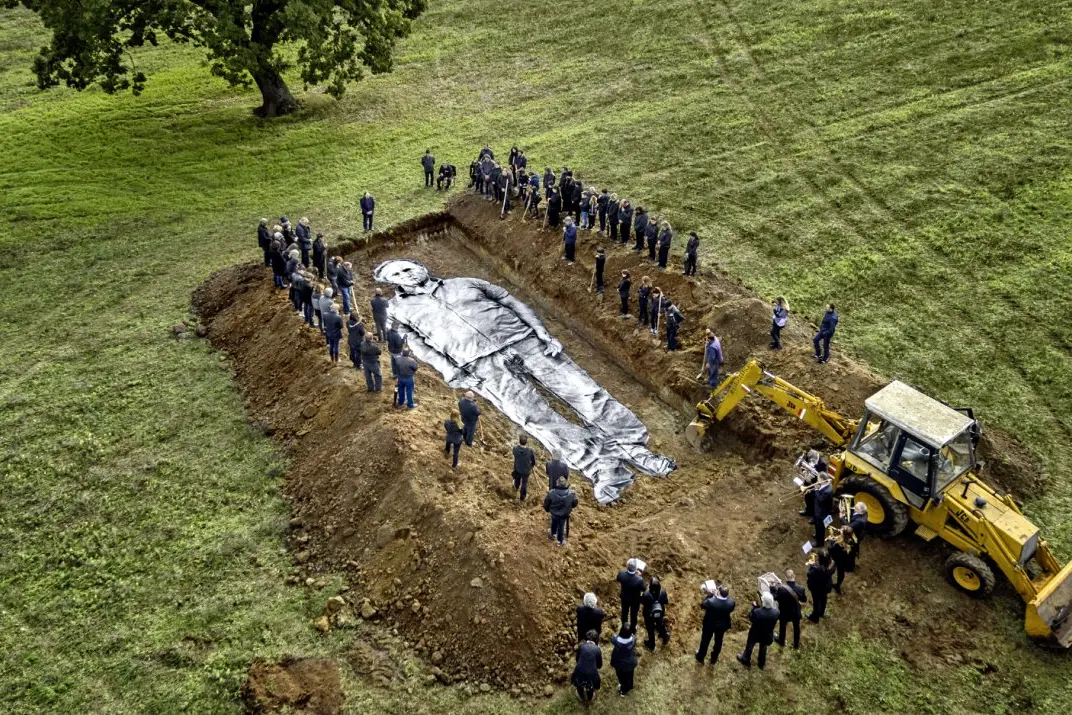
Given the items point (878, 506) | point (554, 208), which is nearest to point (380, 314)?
point (554, 208)

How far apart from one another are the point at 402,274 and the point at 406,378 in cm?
780

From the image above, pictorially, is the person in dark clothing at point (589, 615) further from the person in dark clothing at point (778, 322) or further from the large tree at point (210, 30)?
the large tree at point (210, 30)

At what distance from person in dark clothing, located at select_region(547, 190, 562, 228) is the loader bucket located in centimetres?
1520

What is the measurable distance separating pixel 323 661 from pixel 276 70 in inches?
996

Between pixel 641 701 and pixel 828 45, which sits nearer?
pixel 641 701

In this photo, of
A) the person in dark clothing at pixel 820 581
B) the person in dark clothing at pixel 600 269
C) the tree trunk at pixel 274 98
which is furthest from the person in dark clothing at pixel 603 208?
the tree trunk at pixel 274 98

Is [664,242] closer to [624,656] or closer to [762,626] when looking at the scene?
[762,626]

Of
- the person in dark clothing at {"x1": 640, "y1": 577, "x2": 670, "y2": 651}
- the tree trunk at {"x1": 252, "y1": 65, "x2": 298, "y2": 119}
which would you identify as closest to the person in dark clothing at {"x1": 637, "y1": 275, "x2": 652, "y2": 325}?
the person in dark clothing at {"x1": 640, "y1": 577, "x2": 670, "y2": 651}

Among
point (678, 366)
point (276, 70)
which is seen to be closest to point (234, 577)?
point (678, 366)

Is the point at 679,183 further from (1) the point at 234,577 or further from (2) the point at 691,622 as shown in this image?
(1) the point at 234,577

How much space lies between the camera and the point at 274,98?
1305 inches

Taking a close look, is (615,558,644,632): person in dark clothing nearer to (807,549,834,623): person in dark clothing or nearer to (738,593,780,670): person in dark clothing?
(738,593,780,670): person in dark clothing

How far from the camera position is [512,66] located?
36.3 meters

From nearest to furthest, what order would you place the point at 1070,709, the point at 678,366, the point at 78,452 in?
the point at 1070,709 < the point at 78,452 < the point at 678,366
